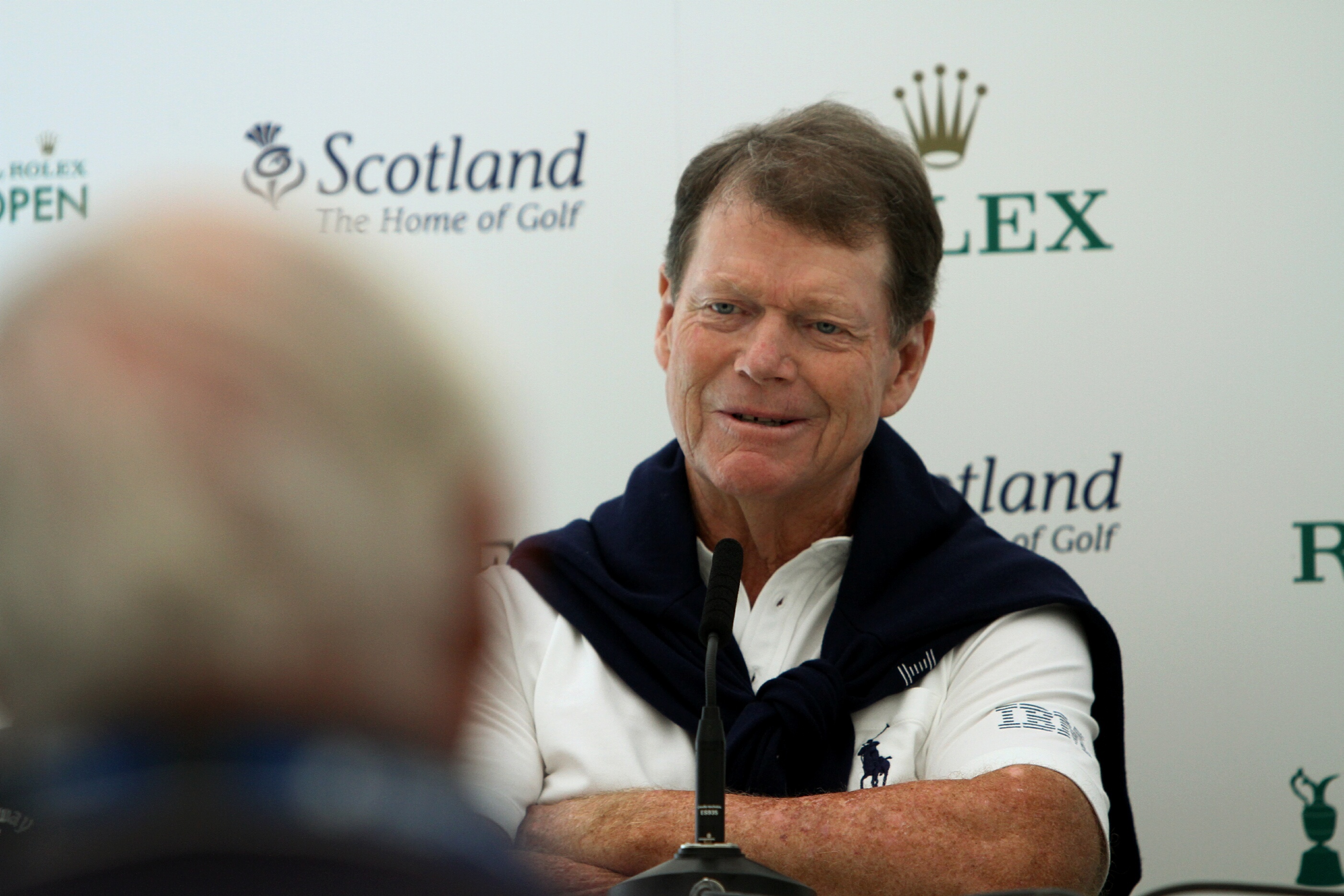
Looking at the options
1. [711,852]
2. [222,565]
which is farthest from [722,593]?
[222,565]

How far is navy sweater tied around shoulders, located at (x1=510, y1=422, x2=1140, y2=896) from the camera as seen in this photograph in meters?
1.88

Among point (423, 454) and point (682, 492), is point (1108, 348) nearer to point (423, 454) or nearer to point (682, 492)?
point (682, 492)

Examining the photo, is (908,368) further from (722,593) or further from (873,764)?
(722,593)

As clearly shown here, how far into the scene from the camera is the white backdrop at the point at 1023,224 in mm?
2686

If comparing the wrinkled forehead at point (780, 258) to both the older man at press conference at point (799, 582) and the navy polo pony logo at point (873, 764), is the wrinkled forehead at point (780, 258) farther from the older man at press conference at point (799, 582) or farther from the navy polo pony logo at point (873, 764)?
the navy polo pony logo at point (873, 764)

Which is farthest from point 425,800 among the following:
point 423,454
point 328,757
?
point 423,454

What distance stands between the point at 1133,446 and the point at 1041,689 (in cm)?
103

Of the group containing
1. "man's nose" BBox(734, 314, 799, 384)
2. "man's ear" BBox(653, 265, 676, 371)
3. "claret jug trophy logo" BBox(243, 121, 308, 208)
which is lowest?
"man's nose" BBox(734, 314, 799, 384)

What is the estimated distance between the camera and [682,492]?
2.16 meters

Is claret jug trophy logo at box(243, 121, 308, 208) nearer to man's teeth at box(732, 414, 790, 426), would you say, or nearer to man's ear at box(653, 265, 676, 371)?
man's ear at box(653, 265, 676, 371)

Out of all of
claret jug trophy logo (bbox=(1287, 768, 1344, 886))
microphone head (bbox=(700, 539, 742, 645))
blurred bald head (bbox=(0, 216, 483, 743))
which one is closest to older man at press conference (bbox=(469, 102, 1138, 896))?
microphone head (bbox=(700, 539, 742, 645))

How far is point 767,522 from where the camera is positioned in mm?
2098

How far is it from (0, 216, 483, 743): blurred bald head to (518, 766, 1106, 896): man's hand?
47.7 inches

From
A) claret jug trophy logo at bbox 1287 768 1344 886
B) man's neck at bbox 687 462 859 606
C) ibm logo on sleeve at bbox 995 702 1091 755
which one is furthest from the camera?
claret jug trophy logo at bbox 1287 768 1344 886
